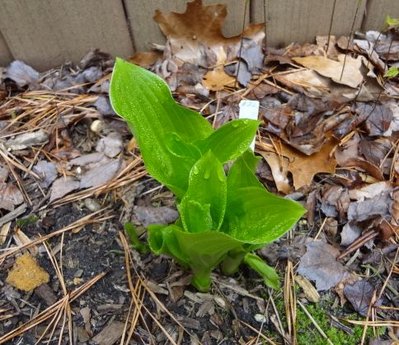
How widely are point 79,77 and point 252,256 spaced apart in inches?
31.7

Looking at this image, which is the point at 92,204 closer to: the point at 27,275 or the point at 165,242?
the point at 27,275

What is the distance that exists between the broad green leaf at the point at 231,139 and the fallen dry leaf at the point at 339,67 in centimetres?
60

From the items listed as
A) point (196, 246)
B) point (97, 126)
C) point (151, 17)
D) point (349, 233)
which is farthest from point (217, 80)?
point (196, 246)

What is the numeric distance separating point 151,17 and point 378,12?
680 mm

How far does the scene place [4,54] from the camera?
141 cm

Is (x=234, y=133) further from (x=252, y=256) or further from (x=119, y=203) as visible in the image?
(x=119, y=203)

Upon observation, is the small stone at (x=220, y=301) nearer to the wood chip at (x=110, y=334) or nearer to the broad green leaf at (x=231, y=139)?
the wood chip at (x=110, y=334)

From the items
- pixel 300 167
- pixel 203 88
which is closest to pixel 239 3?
pixel 203 88

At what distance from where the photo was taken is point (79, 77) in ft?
4.55

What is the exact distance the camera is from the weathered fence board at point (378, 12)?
135cm

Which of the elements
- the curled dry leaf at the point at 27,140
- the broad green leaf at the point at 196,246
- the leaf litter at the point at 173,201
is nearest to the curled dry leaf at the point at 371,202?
the leaf litter at the point at 173,201

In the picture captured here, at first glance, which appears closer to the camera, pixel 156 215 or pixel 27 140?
pixel 156 215

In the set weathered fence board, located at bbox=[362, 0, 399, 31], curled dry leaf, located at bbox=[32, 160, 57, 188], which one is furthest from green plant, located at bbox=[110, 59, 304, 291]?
weathered fence board, located at bbox=[362, 0, 399, 31]

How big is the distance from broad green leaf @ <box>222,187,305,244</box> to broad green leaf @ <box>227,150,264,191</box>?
0.04m
